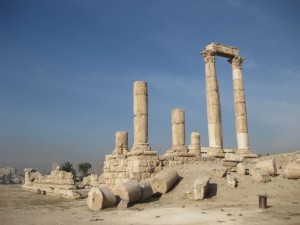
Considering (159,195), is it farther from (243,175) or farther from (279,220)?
(279,220)

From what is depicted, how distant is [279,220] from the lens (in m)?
7.35

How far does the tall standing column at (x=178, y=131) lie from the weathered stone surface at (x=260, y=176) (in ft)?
16.5

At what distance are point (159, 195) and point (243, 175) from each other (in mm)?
4049

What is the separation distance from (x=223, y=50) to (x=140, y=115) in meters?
9.22

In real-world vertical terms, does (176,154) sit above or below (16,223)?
above

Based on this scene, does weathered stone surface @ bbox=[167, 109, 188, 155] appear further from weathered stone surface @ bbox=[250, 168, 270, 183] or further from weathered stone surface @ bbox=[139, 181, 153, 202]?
weathered stone surface @ bbox=[139, 181, 153, 202]

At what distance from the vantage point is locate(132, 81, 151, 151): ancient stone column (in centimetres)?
1630

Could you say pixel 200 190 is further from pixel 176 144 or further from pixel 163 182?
pixel 176 144

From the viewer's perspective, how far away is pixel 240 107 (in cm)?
2241

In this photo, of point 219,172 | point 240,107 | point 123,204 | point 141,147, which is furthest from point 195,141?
point 123,204

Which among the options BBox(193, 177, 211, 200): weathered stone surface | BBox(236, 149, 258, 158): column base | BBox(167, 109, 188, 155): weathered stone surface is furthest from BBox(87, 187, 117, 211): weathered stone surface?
BBox(236, 149, 258, 158): column base

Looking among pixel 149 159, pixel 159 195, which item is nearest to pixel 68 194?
pixel 149 159

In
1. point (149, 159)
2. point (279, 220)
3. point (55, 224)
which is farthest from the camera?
point (149, 159)

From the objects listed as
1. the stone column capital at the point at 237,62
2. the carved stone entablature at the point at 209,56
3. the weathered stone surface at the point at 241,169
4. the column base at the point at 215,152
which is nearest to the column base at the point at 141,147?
the weathered stone surface at the point at 241,169
